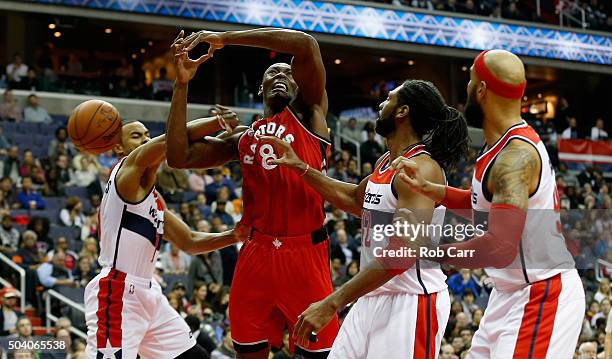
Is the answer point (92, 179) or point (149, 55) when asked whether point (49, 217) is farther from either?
point (149, 55)

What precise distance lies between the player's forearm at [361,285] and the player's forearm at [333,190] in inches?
39.2

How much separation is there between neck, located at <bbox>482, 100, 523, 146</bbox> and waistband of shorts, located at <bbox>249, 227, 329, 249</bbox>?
1718 mm

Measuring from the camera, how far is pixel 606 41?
2686 cm

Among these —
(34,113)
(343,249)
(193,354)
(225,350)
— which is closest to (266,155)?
(193,354)

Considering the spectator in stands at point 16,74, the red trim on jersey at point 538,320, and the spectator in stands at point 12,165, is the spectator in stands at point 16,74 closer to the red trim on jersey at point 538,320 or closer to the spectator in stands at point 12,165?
the spectator in stands at point 12,165

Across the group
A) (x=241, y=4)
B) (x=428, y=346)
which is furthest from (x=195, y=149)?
(x=241, y=4)

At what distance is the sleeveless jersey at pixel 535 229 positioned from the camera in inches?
179

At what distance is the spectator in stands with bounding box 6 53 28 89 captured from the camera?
19.0m

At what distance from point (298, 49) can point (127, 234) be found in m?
1.86

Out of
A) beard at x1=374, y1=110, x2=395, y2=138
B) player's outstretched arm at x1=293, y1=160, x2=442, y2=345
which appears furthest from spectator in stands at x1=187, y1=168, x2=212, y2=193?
player's outstretched arm at x1=293, y1=160, x2=442, y2=345

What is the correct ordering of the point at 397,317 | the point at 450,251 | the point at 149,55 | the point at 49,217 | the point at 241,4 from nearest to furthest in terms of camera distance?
the point at 450,251 → the point at 397,317 → the point at 49,217 → the point at 241,4 → the point at 149,55

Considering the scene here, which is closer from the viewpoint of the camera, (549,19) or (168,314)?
(168,314)

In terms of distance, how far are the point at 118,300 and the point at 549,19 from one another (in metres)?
23.3

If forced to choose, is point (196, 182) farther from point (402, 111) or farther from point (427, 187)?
point (427, 187)
